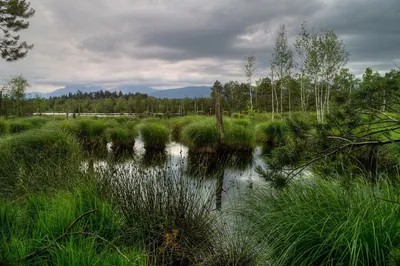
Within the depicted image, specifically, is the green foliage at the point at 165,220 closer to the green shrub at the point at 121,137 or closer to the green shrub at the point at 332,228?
the green shrub at the point at 332,228

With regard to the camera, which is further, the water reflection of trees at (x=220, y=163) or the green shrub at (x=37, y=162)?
the water reflection of trees at (x=220, y=163)

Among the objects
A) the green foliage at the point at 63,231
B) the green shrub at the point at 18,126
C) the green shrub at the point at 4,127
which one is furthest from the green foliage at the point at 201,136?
the green foliage at the point at 63,231

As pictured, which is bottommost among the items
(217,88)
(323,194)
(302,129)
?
(323,194)

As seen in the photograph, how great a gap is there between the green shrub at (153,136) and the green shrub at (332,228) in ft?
37.3

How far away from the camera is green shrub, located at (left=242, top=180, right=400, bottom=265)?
2252mm

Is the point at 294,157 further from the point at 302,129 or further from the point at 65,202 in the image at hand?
the point at 65,202

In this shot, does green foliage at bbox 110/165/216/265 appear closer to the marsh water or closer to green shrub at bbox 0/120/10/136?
the marsh water

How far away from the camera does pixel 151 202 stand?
3.91m

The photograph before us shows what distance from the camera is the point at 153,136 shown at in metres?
14.5

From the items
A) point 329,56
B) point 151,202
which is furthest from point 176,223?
point 329,56

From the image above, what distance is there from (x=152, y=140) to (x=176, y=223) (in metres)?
11.0

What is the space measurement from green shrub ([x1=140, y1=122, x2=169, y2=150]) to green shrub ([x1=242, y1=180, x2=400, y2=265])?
37.3 ft

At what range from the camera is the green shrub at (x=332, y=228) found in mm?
2252

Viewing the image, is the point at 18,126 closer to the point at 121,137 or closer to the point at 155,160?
the point at 121,137
